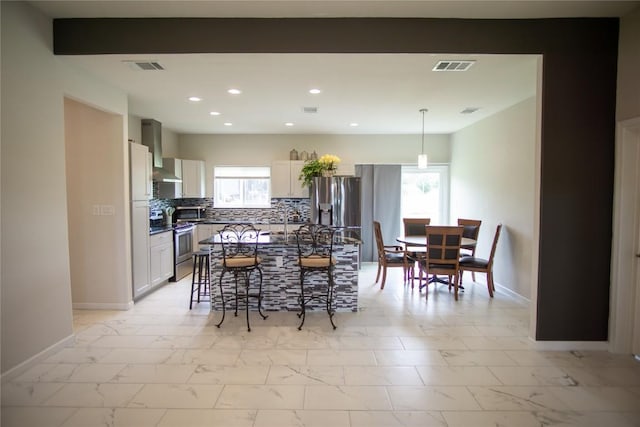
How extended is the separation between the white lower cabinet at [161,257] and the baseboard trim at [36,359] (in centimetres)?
174

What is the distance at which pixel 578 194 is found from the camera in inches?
123

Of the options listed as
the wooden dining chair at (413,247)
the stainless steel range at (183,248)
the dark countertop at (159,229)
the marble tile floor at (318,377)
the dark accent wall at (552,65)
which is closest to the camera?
the marble tile floor at (318,377)

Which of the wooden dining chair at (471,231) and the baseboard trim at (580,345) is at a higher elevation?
the wooden dining chair at (471,231)

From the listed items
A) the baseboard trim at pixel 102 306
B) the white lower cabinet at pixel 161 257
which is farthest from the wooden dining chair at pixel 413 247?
the baseboard trim at pixel 102 306

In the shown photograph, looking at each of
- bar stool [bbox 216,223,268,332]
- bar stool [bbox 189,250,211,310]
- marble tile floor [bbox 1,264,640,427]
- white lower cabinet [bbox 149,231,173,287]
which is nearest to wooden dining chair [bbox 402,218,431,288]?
marble tile floor [bbox 1,264,640,427]

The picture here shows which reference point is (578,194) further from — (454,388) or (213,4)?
(213,4)

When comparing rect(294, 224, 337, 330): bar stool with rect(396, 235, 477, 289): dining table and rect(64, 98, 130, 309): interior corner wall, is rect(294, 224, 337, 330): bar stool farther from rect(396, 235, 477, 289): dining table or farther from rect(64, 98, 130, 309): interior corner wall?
rect(64, 98, 130, 309): interior corner wall

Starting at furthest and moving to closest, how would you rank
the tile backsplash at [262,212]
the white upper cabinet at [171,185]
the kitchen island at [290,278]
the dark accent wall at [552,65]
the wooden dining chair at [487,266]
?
1. the tile backsplash at [262,212]
2. the white upper cabinet at [171,185]
3. the wooden dining chair at [487,266]
4. the kitchen island at [290,278]
5. the dark accent wall at [552,65]

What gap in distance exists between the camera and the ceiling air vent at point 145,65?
10.8ft

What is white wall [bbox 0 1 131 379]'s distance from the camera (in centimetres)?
264

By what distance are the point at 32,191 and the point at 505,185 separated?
548cm

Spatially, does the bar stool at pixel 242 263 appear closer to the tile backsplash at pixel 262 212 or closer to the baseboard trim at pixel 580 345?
the tile backsplash at pixel 262 212

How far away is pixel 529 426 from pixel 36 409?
3.15 metres

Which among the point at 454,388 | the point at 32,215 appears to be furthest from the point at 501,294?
the point at 32,215
